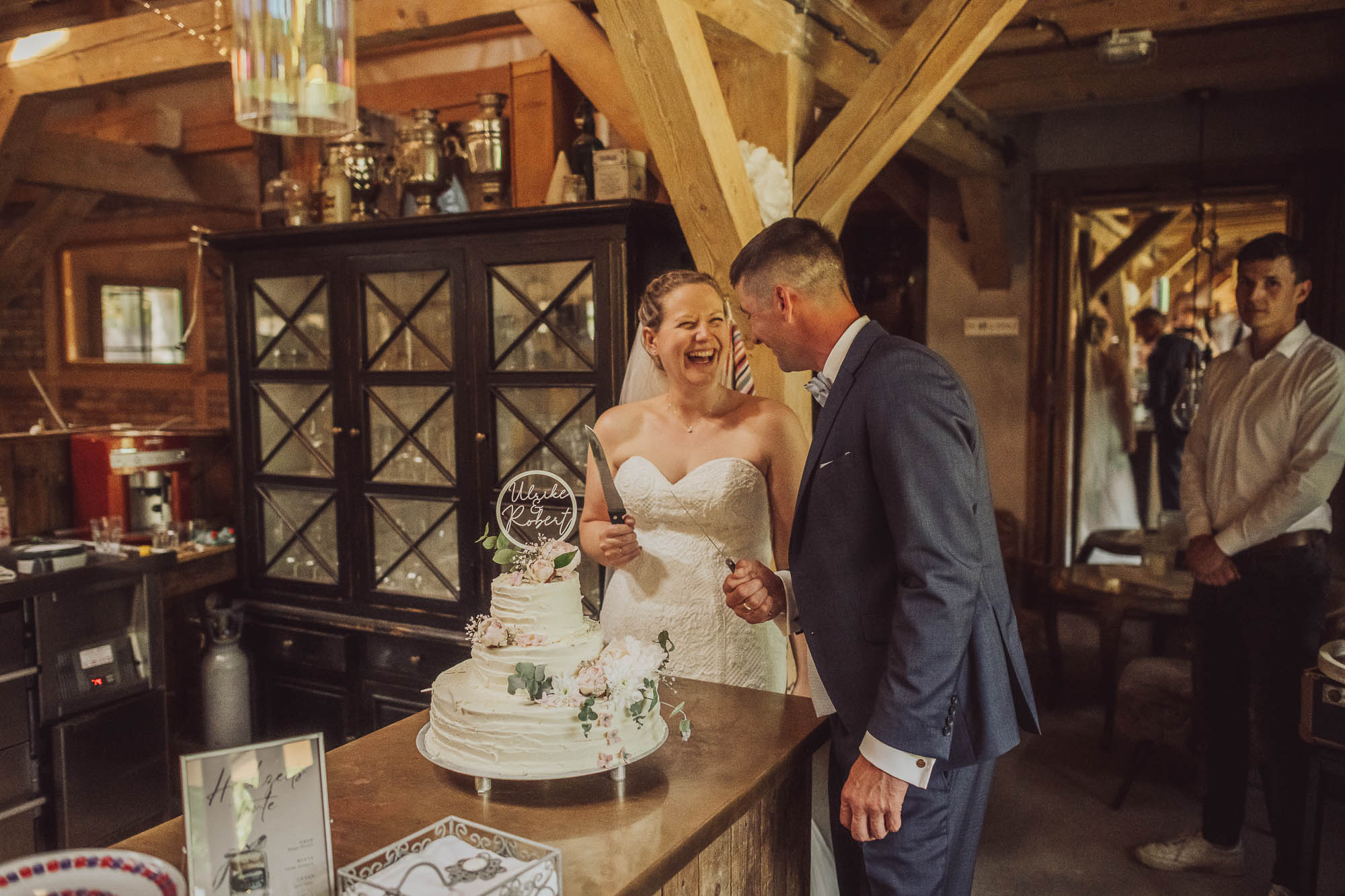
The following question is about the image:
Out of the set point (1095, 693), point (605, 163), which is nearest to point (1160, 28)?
point (605, 163)

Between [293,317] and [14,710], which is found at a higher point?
[293,317]

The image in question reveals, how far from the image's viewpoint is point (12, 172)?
4.61m

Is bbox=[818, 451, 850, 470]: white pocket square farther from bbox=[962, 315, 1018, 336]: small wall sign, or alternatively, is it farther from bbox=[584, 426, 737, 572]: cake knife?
bbox=[962, 315, 1018, 336]: small wall sign

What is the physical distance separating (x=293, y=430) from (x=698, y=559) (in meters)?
2.30

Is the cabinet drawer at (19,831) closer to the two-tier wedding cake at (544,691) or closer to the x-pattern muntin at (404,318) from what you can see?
the x-pattern muntin at (404,318)

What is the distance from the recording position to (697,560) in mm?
2605

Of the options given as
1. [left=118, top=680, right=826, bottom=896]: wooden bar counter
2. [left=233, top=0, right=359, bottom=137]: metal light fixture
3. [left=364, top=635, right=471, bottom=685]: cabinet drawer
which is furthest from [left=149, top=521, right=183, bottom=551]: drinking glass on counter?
[left=233, top=0, right=359, bottom=137]: metal light fixture

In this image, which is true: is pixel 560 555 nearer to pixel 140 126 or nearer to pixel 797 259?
pixel 797 259

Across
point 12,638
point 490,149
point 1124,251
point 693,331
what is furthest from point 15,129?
point 1124,251

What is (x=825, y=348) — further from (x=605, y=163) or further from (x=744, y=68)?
(x=605, y=163)

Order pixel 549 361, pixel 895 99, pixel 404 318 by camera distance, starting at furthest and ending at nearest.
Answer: pixel 404 318 < pixel 549 361 < pixel 895 99

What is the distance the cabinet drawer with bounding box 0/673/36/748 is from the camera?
314cm

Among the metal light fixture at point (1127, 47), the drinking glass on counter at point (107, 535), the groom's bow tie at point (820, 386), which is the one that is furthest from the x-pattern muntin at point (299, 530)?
the metal light fixture at point (1127, 47)

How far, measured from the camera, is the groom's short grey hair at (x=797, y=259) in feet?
6.10
